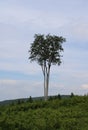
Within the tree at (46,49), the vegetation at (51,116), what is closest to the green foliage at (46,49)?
the tree at (46,49)

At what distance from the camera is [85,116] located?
841 inches

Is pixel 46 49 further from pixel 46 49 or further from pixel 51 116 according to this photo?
pixel 51 116

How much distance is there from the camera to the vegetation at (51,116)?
63.7 feet

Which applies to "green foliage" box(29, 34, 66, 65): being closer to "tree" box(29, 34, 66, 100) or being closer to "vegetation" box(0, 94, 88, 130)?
"tree" box(29, 34, 66, 100)

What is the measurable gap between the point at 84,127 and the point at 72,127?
2.00 feet

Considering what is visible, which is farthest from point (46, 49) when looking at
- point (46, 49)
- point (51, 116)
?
point (51, 116)

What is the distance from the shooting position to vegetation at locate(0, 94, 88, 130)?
63.7 ft

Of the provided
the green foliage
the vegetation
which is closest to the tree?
the green foliage

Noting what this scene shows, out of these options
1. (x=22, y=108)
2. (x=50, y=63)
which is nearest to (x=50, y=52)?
(x=50, y=63)

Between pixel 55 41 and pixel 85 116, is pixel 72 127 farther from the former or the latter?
pixel 55 41

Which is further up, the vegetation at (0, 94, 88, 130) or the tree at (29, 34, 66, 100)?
the tree at (29, 34, 66, 100)

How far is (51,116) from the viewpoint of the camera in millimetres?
21391

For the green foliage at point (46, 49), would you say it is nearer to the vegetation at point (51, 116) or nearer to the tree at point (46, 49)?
the tree at point (46, 49)

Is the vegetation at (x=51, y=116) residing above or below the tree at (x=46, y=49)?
below
